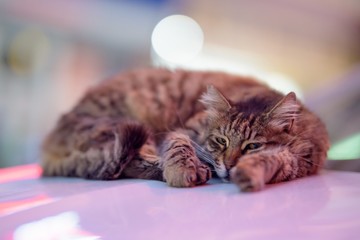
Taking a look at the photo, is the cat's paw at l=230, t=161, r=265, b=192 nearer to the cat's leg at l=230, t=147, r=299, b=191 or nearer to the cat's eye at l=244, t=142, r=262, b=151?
the cat's leg at l=230, t=147, r=299, b=191

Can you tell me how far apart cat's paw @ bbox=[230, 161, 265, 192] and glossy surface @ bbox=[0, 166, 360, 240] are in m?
0.02

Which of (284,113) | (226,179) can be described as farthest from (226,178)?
(284,113)

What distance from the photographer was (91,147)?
1483 millimetres

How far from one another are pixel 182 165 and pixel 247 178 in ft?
0.75

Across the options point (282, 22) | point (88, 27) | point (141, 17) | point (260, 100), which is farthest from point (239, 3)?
point (260, 100)

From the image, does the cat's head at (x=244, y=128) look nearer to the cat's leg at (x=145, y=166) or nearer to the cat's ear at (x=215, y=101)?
the cat's ear at (x=215, y=101)

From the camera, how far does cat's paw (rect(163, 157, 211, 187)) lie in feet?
3.73

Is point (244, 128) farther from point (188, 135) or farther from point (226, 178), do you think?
point (188, 135)

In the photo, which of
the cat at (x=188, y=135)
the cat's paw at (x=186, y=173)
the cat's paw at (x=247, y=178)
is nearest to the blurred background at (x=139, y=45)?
the cat at (x=188, y=135)

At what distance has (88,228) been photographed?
0.81 m

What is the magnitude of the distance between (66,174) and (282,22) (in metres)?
2.81

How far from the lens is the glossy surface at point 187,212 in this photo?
2.50 feet

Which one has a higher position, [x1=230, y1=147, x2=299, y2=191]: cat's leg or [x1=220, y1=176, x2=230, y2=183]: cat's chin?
[x1=230, y1=147, x2=299, y2=191]: cat's leg

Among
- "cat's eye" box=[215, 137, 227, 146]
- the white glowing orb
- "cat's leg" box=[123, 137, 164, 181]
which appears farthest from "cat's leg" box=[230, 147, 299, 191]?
the white glowing orb
